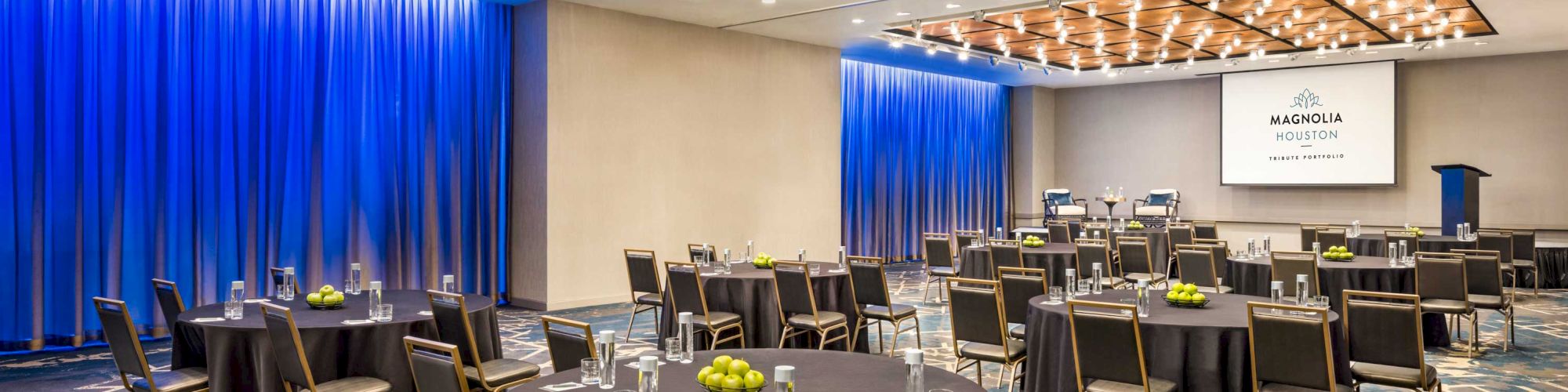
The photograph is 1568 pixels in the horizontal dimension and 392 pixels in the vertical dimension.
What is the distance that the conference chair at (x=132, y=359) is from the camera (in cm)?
450

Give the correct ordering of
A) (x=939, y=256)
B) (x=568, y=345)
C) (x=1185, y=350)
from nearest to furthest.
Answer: (x=568, y=345), (x=1185, y=350), (x=939, y=256)

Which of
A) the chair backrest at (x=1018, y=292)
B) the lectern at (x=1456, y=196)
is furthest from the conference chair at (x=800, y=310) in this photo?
the lectern at (x=1456, y=196)

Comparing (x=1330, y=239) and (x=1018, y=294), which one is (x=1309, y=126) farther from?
(x=1018, y=294)

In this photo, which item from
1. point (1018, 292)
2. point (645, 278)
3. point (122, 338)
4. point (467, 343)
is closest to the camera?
point (122, 338)

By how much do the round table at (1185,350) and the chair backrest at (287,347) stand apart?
3222 mm

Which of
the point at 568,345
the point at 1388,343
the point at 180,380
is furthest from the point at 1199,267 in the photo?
the point at 180,380

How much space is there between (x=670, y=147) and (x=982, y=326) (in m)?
6.20

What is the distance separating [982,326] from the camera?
5.30 metres

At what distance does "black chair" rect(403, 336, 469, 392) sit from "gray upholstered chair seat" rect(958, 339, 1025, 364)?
2.70 metres

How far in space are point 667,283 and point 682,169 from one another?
4.52 m

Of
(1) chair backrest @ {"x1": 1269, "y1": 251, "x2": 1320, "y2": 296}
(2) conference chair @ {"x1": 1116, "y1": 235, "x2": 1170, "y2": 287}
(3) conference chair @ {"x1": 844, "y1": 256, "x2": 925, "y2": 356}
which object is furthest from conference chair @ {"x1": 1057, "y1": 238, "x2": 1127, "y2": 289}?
(3) conference chair @ {"x1": 844, "y1": 256, "x2": 925, "y2": 356}

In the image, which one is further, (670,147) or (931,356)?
(670,147)

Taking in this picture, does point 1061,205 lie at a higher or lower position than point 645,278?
higher

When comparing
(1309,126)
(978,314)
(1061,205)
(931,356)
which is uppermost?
(1309,126)
